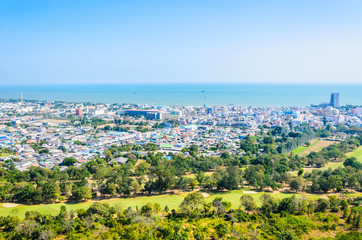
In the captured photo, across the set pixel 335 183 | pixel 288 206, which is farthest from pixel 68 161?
pixel 335 183

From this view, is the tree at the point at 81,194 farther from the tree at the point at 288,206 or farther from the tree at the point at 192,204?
the tree at the point at 288,206

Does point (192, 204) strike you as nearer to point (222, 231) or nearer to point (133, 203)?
point (222, 231)

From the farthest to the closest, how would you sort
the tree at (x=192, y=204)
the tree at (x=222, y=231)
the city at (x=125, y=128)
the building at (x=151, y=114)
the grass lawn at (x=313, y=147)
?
the building at (x=151, y=114) < the grass lawn at (x=313, y=147) < the city at (x=125, y=128) < the tree at (x=192, y=204) < the tree at (x=222, y=231)

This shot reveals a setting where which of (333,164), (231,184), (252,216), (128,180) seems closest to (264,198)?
(252,216)

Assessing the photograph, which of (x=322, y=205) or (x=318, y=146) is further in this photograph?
(x=318, y=146)

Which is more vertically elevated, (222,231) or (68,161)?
(222,231)

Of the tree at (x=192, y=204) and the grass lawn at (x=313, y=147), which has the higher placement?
the tree at (x=192, y=204)

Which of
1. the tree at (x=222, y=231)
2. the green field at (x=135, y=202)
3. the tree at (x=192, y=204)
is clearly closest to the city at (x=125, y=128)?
the green field at (x=135, y=202)

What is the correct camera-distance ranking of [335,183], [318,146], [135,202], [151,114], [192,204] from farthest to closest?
[151,114]
[318,146]
[335,183]
[135,202]
[192,204]

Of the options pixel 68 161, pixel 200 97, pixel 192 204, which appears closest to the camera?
pixel 192 204
